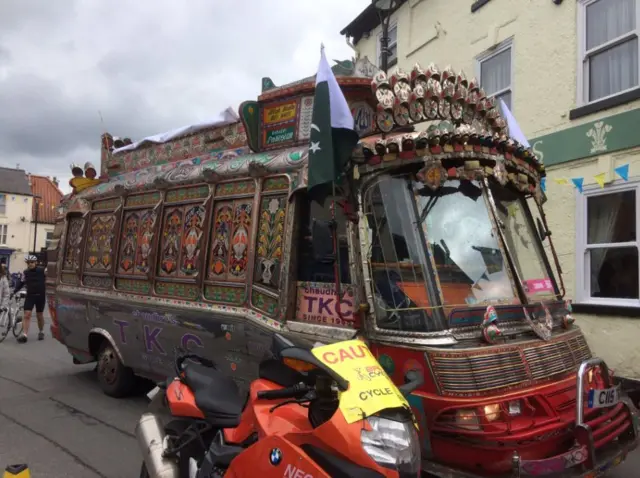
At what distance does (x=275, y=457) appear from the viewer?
234 centimetres

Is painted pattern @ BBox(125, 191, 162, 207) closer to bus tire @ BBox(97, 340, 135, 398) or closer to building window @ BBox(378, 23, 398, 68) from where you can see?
bus tire @ BBox(97, 340, 135, 398)

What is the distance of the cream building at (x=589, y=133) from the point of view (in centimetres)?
732

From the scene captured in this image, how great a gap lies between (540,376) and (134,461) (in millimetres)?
3579

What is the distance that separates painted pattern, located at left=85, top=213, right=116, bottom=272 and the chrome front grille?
5113mm

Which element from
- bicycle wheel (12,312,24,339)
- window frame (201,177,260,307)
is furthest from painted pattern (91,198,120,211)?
bicycle wheel (12,312,24,339)

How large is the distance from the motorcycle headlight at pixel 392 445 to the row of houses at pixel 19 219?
156 feet

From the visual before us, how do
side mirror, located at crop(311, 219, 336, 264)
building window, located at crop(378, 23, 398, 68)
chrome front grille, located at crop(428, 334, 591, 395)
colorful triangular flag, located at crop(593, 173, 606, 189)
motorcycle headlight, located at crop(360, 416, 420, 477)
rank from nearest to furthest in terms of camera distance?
motorcycle headlight, located at crop(360, 416, 420, 477) → chrome front grille, located at crop(428, 334, 591, 395) → side mirror, located at crop(311, 219, 336, 264) → colorful triangular flag, located at crop(593, 173, 606, 189) → building window, located at crop(378, 23, 398, 68)

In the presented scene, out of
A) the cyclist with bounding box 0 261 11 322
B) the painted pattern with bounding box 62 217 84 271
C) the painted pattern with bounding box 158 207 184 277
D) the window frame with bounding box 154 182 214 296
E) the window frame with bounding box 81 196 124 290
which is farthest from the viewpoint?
the cyclist with bounding box 0 261 11 322

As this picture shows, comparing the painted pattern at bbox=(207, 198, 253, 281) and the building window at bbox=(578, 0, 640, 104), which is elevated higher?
the building window at bbox=(578, 0, 640, 104)

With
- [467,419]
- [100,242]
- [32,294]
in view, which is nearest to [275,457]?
[467,419]

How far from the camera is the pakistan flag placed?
3.79 metres

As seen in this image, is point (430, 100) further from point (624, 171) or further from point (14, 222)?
point (14, 222)

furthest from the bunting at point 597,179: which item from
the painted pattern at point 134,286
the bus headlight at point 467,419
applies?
the painted pattern at point 134,286

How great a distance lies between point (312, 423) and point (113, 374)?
207 inches
